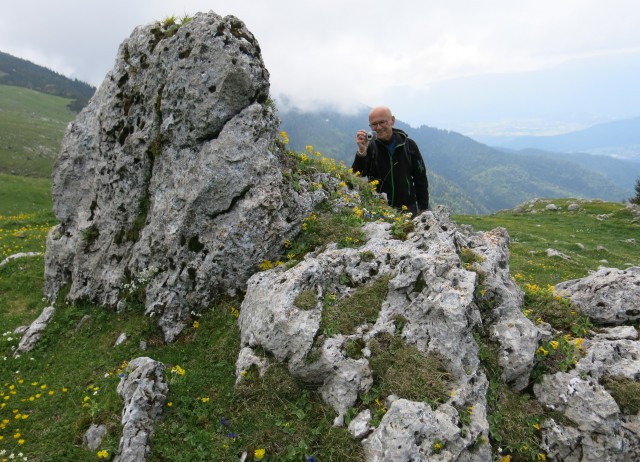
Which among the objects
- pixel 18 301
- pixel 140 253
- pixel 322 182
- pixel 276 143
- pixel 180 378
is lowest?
pixel 18 301

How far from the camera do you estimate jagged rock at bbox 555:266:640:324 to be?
36.4ft

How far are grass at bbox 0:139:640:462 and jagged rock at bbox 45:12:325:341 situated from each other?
2.64ft

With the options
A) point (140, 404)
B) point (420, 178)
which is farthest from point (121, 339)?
point (420, 178)

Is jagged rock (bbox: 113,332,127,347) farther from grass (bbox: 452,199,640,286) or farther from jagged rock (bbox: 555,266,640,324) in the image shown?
grass (bbox: 452,199,640,286)

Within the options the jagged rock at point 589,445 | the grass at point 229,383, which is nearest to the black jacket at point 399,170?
the grass at point 229,383

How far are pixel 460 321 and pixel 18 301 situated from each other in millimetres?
17042

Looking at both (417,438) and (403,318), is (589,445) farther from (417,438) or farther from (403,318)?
(403,318)

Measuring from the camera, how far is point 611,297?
37.4ft

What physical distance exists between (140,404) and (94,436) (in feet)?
4.06

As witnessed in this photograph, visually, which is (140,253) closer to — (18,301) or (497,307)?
(18,301)

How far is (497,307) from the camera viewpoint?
1045 cm

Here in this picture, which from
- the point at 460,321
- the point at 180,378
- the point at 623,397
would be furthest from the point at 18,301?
the point at 623,397

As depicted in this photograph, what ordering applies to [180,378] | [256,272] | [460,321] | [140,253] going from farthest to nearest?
[140,253] → [256,272] → [180,378] → [460,321]

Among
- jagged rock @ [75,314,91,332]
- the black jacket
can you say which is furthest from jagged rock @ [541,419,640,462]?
jagged rock @ [75,314,91,332]
